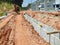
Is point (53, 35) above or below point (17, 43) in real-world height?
above

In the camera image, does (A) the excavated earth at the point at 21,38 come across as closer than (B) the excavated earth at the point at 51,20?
Yes

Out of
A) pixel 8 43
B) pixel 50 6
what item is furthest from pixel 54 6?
pixel 8 43

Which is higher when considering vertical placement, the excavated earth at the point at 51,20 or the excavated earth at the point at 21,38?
the excavated earth at the point at 51,20

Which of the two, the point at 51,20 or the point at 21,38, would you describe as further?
A: the point at 51,20

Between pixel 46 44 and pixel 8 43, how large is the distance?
9.61 feet

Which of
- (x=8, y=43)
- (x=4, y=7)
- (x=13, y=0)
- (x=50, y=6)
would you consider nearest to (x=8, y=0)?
(x=13, y=0)

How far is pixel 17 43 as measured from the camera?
45.5 feet

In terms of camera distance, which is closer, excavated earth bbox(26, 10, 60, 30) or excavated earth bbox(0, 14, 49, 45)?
excavated earth bbox(0, 14, 49, 45)

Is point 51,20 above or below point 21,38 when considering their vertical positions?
above

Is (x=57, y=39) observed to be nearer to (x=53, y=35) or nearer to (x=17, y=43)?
(x=53, y=35)

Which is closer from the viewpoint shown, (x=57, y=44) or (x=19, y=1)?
(x=57, y=44)

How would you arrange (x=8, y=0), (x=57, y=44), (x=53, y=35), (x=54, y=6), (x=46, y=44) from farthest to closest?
1. (x=8, y=0)
2. (x=54, y=6)
3. (x=46, y=44)
4. (x=53, y=35)
5. (x=57, y=44)

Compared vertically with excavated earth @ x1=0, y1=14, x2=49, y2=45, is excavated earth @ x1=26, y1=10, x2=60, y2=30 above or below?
above


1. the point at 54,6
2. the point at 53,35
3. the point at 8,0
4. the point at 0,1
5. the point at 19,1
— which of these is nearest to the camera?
the point at 53,35
